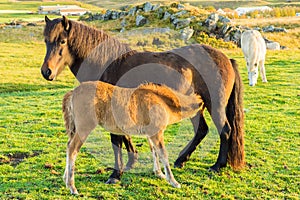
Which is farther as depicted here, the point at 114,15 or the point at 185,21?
the point at 114,15

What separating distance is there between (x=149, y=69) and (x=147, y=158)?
1756 mm

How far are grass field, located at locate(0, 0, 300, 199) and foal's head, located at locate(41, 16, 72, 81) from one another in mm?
1035

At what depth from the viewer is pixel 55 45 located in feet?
17.7

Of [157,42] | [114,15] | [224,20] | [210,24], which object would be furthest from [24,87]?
[114,15]

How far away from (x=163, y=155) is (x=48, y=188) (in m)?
1.66

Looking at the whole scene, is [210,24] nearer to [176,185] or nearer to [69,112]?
[176,185]

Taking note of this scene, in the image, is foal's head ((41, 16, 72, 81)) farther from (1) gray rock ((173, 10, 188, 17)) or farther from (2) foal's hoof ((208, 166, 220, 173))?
(1) gray rock ((173, 10, 188, 17))

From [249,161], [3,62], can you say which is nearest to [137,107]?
[249,161]

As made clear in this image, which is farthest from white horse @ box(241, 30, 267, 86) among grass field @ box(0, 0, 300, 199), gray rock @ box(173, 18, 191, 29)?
Result: gray rock @ box(173, 18, 191, 29)

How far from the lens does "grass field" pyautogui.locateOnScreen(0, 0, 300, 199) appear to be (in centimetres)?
520

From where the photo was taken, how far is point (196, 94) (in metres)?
5.51

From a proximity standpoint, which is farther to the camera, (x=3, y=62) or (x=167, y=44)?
(x=167, y=44)

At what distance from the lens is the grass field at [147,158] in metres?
5.20

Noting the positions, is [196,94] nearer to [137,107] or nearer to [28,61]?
[137,107]
